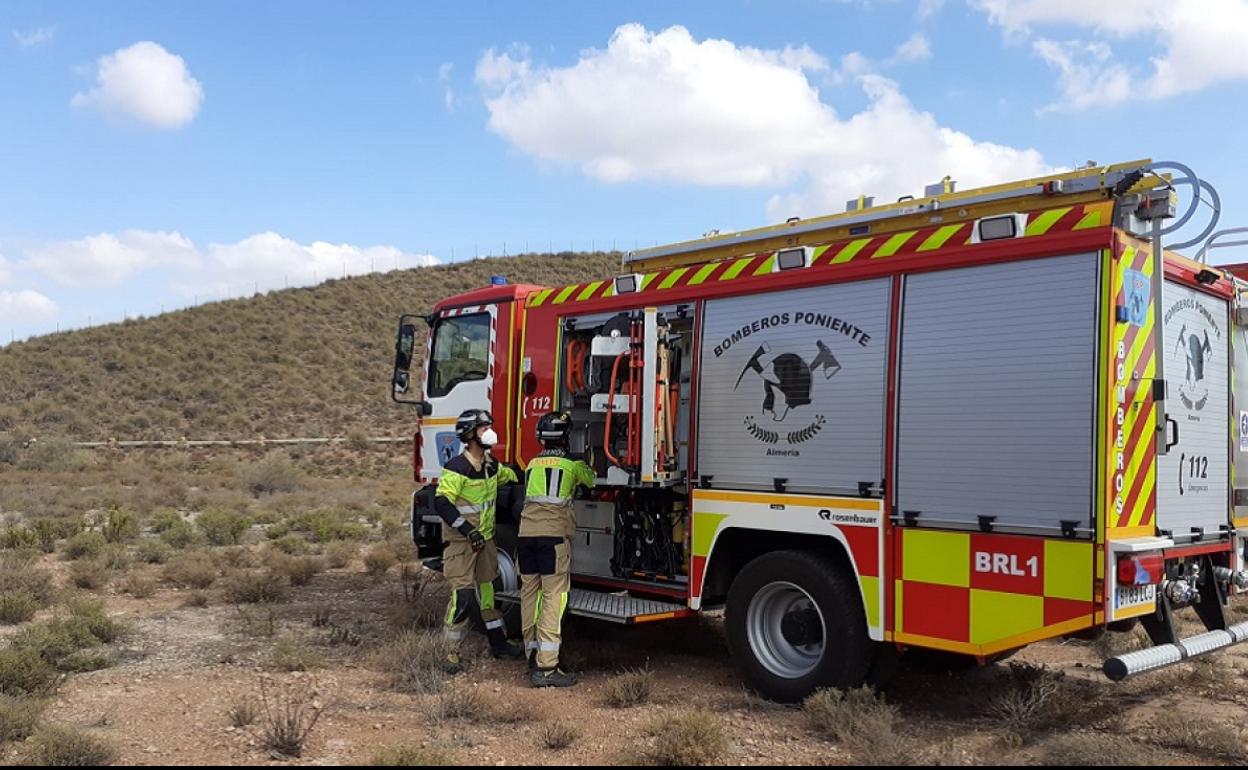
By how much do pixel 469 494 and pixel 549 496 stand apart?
0.73 meters

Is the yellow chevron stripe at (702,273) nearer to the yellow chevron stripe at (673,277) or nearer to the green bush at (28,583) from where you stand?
the yellow chevron stripe at (673,277)

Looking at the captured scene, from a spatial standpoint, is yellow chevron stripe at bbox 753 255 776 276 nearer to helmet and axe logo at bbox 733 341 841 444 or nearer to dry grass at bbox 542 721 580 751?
helmet and axe logo at bbox 733 341 841 444

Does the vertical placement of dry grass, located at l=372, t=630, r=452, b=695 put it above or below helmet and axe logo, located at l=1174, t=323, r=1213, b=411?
below

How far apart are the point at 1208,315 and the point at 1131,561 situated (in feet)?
7.35

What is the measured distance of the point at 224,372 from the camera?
4075 cm

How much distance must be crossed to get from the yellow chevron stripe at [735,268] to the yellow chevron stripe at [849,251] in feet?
2.43

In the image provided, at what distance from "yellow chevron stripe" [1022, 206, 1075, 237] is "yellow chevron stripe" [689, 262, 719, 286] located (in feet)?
7.68

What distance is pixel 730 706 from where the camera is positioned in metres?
6.56

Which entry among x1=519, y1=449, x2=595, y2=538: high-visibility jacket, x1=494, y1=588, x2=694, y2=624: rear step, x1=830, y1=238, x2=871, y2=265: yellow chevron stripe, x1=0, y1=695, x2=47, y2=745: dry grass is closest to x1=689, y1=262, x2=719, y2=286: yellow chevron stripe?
x1=830, y1=238, x2=871, y2=265: yellow chevron stripe

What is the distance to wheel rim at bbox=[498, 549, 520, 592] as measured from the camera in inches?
337

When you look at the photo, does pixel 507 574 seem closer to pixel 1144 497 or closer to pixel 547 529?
pixel 547 529

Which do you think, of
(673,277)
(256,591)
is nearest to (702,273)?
(673,277)

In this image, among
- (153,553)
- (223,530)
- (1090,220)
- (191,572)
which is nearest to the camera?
(1090,220)

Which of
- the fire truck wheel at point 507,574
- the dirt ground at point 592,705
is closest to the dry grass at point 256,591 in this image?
the dirt ground at point 592,705
